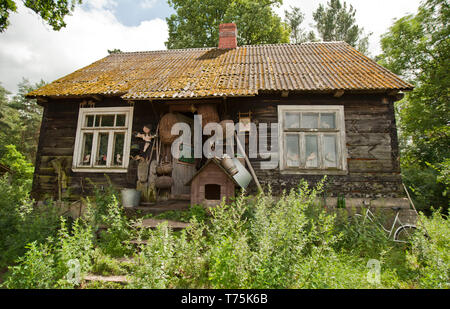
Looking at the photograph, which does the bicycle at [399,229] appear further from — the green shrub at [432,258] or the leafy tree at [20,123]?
the leafy tree at [20,123]

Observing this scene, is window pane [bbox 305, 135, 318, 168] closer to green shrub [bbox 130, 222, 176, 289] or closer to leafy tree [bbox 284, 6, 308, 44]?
green shrub [bbox 130, 222, 176, 289]

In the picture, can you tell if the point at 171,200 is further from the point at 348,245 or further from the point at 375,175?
the point at 375,175

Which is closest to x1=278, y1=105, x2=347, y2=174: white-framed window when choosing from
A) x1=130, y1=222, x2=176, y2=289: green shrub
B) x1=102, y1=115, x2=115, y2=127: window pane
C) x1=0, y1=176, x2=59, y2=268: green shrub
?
x1=130, y1=222, x2=176, y2=289: green shrub

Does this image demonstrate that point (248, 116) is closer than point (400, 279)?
No

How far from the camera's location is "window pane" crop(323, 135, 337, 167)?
19.0ft

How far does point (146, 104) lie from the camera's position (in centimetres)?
652

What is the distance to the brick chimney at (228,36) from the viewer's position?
9.71 metres

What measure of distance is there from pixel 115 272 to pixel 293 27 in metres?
23.7

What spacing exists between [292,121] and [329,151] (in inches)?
49.7

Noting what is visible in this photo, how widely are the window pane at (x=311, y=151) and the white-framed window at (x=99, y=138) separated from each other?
504 centimetres

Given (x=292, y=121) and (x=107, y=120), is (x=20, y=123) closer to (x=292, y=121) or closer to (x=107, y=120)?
(x=107, y=120)

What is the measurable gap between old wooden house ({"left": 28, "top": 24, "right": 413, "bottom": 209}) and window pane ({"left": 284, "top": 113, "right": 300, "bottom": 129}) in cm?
3

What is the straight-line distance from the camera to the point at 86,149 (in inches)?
267

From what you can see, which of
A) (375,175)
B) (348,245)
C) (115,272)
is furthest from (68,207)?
(375,175)
